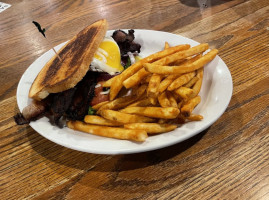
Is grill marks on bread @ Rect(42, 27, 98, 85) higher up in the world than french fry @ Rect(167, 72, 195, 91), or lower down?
higher up

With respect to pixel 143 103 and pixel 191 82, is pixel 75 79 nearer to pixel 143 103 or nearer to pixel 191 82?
pixel 143 103

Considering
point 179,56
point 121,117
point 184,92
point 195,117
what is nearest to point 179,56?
point 179,56

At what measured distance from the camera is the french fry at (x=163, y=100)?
51.4 inches

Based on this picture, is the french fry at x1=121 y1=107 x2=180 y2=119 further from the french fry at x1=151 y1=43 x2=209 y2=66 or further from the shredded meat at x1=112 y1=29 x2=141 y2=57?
the shredded meat at x1=112 y1=29 x2=141 y2=57

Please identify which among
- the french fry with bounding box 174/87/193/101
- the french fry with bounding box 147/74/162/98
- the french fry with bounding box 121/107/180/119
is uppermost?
the french fry with bounding box 147/74/162/98

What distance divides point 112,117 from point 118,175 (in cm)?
29

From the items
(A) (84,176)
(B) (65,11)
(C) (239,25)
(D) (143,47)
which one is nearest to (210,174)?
(A) (84,176)

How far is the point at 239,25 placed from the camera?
2293mm

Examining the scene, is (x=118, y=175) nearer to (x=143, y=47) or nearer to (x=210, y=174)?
(x=210, y=174)

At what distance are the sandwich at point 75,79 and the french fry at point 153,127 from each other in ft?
1.23

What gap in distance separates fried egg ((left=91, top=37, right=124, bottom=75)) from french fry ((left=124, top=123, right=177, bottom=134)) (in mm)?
570

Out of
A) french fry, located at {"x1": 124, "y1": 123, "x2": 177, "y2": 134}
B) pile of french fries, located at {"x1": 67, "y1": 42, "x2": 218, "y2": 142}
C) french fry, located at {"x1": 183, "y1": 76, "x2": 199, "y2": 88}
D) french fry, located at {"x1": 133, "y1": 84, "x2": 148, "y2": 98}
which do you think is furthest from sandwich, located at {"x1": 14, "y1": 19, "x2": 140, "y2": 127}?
french fry, located at {"x1": 183, "y1": 76, "x2": 199, "y2": 88}

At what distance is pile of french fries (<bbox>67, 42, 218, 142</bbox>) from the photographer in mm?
1264

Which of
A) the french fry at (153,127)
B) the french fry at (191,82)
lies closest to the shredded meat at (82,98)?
the french fry at (153,127)
